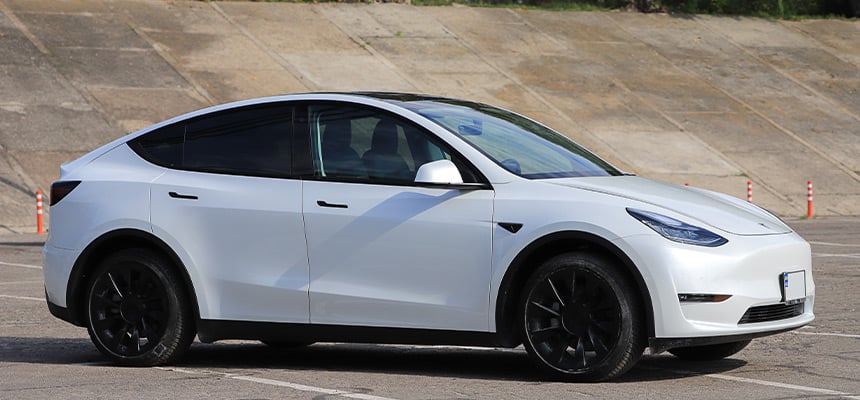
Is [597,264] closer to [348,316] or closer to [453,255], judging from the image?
[453,255]

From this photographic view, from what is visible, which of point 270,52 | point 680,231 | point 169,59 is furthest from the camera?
point 270,52

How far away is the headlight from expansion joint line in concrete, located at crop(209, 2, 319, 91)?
2430 cm

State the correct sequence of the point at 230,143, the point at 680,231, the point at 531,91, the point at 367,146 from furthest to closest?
the point at 531,91
the point at 230,143
the point at 367,146
the point at 680,231

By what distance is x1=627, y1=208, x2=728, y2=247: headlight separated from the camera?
283 inches

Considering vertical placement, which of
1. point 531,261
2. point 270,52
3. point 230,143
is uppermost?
point 230,143

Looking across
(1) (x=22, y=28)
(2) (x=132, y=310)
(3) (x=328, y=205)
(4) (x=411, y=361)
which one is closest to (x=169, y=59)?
(1) (x=22, y=28)

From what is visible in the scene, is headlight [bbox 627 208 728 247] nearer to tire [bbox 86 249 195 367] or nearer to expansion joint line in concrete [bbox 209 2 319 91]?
tire [bbox 86 249 195 367]

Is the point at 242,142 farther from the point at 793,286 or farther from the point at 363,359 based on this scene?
the point at 793,286

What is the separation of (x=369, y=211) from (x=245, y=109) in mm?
1234

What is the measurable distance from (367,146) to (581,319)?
65.0 inches

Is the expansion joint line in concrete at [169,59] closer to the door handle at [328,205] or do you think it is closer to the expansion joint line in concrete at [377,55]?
the expansion joint line in concrete at [377,55]

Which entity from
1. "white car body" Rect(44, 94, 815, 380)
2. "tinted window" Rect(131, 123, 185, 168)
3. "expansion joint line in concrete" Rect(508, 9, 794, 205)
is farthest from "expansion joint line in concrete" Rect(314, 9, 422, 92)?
"white car body" Rect(44, 94, 815, 380)

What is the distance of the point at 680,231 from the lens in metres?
7.22

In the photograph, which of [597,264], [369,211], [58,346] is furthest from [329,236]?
[58,346]
